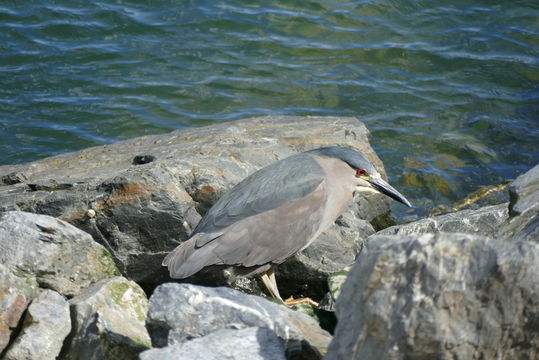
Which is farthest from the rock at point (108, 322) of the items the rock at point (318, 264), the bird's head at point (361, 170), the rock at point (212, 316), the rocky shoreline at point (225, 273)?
the bird's head at point (361, 170)

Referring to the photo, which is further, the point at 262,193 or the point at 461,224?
the point at 461,224

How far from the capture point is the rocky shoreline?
2.71m

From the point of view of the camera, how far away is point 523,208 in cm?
421

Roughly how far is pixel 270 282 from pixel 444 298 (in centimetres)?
257

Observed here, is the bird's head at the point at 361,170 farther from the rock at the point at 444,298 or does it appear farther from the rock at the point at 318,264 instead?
the rock at the point at 444,298

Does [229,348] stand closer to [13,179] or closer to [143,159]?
[143,159]

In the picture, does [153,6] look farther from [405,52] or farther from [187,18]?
[405,52]

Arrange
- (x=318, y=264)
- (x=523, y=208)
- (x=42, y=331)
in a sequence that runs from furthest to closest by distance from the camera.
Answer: (x=318, y=264) → (x=523, y=208) → (x=42, y=331)

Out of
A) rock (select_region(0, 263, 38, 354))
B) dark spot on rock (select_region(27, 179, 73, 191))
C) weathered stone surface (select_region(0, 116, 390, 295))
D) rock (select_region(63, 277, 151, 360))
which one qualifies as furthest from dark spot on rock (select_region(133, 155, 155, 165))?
rock (select_region(0, 263, 38, 354))

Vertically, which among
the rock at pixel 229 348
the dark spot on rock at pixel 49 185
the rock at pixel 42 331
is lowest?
the dark spot on rock at pixel 49 185

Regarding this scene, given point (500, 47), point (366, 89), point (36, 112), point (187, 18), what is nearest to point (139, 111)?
point (36, 112)

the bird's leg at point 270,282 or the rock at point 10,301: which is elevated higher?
the rock at point 10,301

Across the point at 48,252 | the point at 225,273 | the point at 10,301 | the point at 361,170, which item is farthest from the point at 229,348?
the point at 361,170

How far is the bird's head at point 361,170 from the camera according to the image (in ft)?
17.4
